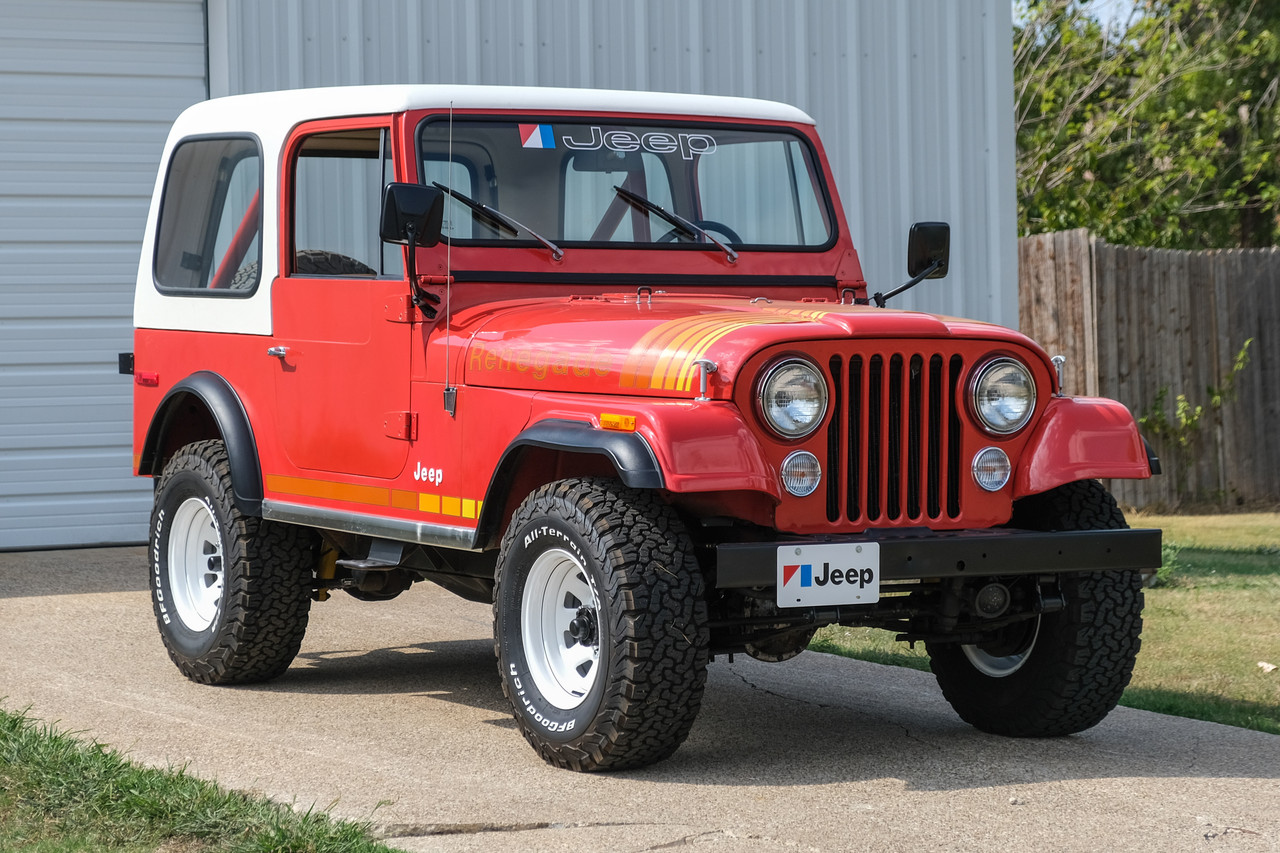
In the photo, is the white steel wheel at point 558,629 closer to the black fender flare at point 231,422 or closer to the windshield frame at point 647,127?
the windshield frame at point 647,127

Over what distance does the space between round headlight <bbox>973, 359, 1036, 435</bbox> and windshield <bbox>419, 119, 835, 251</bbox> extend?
4.64 feet

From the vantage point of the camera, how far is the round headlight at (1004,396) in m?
5.35

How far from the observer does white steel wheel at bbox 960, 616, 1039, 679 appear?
582cm

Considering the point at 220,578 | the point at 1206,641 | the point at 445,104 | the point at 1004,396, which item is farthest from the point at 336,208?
the point at 1206,641

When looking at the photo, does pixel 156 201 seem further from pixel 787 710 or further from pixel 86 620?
pixel 787 710

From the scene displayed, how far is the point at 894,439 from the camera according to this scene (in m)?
5.31

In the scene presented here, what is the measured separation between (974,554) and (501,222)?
6.87ft

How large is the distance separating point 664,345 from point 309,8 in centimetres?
643

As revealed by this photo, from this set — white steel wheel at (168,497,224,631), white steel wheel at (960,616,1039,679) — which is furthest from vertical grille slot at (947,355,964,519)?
white steel wheel at (168,497,224,631)

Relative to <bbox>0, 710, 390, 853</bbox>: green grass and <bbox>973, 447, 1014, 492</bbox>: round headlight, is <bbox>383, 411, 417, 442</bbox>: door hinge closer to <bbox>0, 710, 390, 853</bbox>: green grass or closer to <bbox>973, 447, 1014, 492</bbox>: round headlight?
<bbox>0, 710, 390, 853</bbox>: green grass

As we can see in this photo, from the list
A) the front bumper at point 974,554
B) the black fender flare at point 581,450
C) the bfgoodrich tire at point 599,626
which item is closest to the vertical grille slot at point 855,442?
the front bumper at point 974,554

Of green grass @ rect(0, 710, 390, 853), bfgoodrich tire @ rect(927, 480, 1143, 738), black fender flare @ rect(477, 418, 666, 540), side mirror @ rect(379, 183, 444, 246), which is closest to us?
green grass @ rect(0, 710, 390, 853)

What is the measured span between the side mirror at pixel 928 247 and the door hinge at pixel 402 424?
1.87 metres

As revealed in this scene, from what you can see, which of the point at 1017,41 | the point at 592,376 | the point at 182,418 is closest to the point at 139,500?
the point at 182,418
